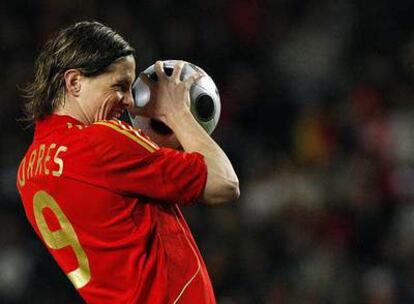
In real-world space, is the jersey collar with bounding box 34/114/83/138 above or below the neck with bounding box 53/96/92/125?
below

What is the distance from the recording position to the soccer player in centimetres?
274

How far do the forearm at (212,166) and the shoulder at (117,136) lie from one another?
12 cm

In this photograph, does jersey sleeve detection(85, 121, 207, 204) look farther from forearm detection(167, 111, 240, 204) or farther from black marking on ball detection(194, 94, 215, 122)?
black marking on ball detection(194, 94, 215, 122)

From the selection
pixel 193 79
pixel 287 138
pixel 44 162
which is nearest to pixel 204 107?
pixel 193 79

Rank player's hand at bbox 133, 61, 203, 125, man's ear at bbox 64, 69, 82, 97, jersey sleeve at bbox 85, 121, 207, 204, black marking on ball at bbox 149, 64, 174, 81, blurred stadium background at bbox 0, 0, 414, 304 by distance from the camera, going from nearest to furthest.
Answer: jersey sleeve at bbox 85, 121, 207, 204 → man's ear at bbox 64, 69, 82, 97 → player's hand at bbox 133, 61, 203, 125 → black marking on ball at bbox 149, 64, 174, 81 → blurred stadium background at bbox 0, 0, 414, 304

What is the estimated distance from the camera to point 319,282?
6.76 metres

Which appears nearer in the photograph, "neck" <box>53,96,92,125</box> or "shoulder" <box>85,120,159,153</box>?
"shoulder" <box>85,120,159,153</box>

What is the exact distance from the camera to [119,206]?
9.09 feet

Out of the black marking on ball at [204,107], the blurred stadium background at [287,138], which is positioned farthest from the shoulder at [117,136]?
the blurred stadium background at [287,138]

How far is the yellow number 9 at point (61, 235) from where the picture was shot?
112 inches

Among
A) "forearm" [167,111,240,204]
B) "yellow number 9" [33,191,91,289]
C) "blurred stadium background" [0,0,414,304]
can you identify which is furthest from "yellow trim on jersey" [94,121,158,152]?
"blurred stadium background" [0,0,414,304]

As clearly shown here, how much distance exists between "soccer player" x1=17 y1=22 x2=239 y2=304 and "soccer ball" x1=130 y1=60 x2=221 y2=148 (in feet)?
0.43

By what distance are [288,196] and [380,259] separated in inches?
33.9

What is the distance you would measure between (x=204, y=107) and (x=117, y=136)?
0.47 m
